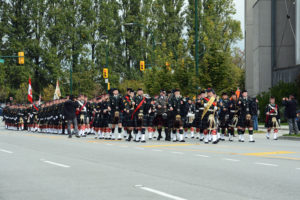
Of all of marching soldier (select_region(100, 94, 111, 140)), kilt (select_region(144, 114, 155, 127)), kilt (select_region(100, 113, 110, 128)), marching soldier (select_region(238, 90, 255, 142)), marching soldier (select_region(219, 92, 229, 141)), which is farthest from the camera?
kilt (select_region(100, 113, 110, 128))

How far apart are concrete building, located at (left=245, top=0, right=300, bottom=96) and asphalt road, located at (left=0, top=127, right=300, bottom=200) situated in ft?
104

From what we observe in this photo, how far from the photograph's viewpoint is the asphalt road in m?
8.54

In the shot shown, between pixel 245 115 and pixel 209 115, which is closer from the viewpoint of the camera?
pixel 209 115

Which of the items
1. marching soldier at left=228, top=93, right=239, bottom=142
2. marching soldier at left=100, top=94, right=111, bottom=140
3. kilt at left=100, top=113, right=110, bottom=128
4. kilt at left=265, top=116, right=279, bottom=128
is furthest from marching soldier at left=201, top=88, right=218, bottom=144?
kilt at left=100, top=113, right=110, bottom=128

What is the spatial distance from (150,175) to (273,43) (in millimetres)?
38747

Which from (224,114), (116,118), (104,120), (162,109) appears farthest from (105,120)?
(224,114)

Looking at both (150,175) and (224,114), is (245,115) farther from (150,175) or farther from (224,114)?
(150,175)

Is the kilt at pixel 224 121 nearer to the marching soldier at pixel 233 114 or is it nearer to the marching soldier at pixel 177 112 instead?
the marching soldier at pixel 233 114

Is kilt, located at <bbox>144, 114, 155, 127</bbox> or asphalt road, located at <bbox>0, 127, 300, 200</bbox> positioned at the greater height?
kilt, located at <bbox>144, 114, 155, 127</bbox>

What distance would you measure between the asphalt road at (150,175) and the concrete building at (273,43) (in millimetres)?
31654

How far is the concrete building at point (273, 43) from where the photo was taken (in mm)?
45688

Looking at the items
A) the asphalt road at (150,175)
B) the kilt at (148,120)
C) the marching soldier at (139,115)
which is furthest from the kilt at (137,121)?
the asphalt road at (150,175)

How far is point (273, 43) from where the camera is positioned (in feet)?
156

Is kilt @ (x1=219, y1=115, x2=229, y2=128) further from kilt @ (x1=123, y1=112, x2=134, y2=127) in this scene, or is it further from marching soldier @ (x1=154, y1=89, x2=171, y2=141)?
kilt @ (x1=123, y1=112, x2=134, y2=127)
